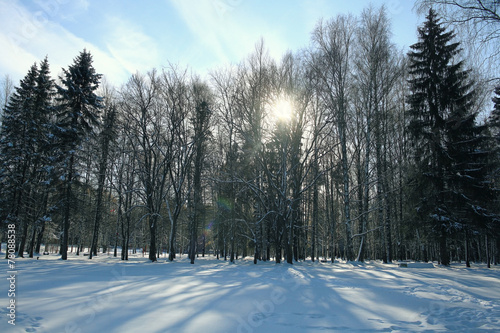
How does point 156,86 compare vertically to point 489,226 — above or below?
above

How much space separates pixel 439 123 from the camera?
55.2 ft

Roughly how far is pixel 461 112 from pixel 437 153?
2.75 metres

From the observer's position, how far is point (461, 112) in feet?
52.1

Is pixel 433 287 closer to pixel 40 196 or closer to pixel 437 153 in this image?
pixel 437 153

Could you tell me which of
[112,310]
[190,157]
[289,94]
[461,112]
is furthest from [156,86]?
[461,112]

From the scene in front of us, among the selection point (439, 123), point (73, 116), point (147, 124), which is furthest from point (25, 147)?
point (439, 123)

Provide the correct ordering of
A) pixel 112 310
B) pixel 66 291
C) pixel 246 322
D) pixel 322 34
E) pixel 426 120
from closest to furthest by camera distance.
Result: pixel 246 322, pixel 112 310, pixel 66 291, pixel 426 120, pixel 322 34

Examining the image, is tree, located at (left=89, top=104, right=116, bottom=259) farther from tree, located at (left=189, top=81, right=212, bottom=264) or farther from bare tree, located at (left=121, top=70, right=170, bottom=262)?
tree, located at (left=189, top=81, right=212, bottom=264)

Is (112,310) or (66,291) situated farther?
(66,291)

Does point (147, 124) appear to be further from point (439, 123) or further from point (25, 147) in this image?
point (439, 123)

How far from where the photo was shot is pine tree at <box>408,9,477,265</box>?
15.9 meters

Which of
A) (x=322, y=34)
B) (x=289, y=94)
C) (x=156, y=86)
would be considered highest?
(x=322, y=34)

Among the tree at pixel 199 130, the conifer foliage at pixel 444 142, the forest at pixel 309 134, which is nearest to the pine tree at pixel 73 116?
the forest at pixel 309 134

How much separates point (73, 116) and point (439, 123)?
84.6 feet
